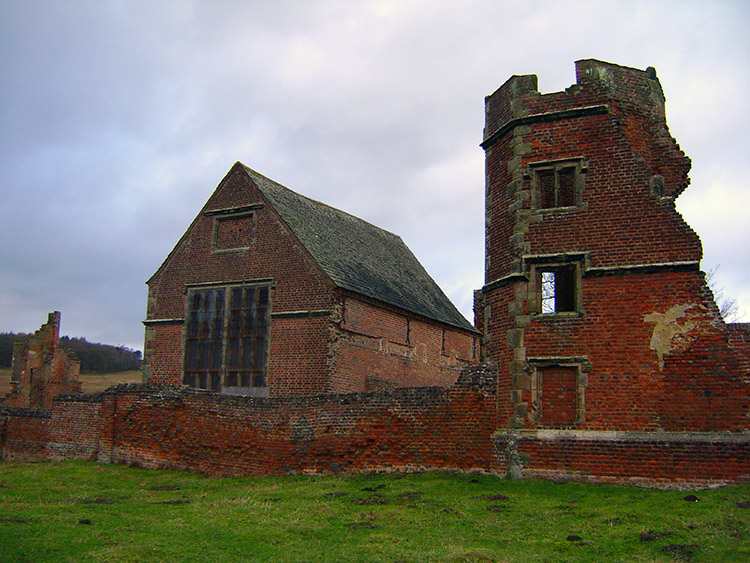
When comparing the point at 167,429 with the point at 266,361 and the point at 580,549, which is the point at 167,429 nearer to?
the point at 266,361

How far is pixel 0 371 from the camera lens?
63.8 meters

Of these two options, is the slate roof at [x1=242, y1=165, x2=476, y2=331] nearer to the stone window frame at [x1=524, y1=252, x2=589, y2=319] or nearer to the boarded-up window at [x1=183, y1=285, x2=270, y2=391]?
the boarded-up window at [x1=183, y1=285, x2=270, y2=391]

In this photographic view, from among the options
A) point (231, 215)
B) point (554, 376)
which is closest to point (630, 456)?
point (554, 376)

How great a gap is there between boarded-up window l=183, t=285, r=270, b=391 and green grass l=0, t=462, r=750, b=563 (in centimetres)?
699

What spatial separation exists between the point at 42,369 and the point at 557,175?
2745 centimetres

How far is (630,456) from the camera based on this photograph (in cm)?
1466

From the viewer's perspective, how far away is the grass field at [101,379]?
58.4m

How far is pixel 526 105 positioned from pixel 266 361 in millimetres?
11038

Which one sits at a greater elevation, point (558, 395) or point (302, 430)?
point (558, 395)

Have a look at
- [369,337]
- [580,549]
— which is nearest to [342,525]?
[580,549]

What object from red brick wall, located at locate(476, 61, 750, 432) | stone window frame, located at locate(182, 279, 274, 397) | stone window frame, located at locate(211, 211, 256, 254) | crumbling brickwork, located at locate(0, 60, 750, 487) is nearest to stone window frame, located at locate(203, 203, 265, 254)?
stone window frame, located at locate(211, 211, 256, 254)

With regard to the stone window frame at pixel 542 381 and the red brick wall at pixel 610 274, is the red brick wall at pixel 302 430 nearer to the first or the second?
the stone window frame at pixel 542 381

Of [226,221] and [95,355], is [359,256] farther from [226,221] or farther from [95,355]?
[95,355]

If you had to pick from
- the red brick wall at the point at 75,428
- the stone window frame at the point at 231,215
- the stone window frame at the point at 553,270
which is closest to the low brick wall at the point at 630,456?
the stone window frame at the point at 553,270
